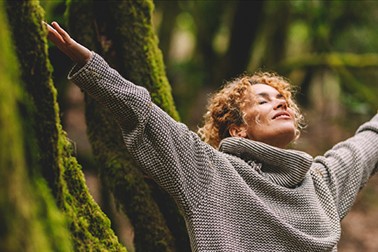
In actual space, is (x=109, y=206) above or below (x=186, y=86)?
below

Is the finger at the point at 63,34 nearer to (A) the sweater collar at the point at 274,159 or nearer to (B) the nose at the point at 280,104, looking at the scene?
(A) the sweater collar at the point at 274,159

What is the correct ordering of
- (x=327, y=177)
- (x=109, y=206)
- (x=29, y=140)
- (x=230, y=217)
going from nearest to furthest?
(x=29, y=140)
(x=230, y=217)
(x=327, y=177)
(x=109, y=206)

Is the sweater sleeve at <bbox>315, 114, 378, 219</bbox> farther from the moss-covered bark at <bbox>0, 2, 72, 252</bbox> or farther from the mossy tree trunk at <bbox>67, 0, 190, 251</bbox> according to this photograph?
the moss-covered bark at <bbox>0, 2, 72, 252</bbox>

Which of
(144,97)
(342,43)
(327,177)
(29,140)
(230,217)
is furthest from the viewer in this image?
(342,43)

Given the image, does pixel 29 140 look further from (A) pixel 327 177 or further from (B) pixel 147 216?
(A) pixel 327 177

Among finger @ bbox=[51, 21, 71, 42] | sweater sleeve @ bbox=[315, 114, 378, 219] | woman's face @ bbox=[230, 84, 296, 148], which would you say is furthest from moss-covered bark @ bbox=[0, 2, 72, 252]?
sweater sleeve @ bbox=[315, 114, 378, 219]

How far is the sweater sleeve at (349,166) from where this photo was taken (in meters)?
3.34

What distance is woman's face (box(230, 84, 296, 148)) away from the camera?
3025 mm

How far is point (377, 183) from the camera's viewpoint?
1147cm

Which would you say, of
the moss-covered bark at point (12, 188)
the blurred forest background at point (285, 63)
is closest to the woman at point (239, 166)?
the moss-covered bark at point (12, 188)

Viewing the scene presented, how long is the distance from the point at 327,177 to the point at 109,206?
12.6ft

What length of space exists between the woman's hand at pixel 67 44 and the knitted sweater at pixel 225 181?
1.6 inches

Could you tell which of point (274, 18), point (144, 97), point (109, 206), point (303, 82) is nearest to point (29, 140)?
point (144, 97)

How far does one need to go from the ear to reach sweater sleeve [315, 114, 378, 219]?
567mm
